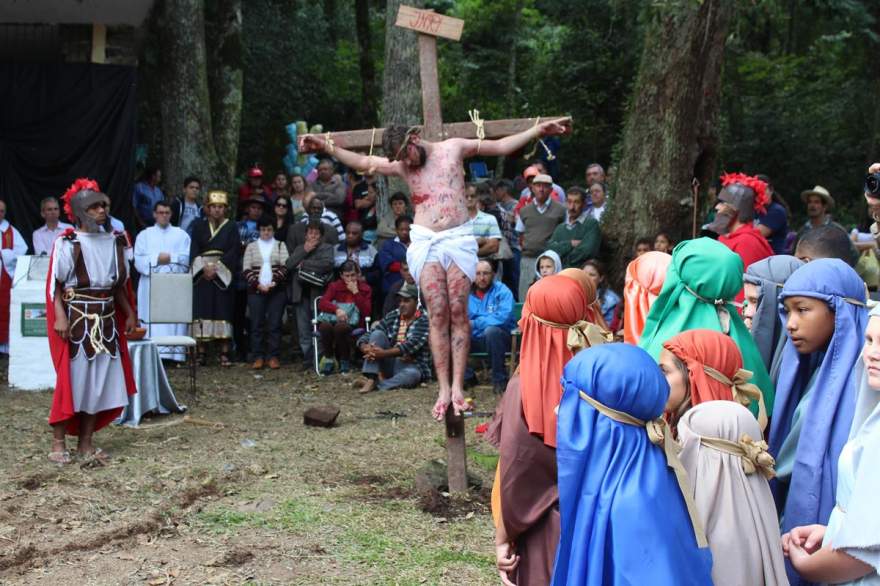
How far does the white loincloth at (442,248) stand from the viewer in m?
6.36

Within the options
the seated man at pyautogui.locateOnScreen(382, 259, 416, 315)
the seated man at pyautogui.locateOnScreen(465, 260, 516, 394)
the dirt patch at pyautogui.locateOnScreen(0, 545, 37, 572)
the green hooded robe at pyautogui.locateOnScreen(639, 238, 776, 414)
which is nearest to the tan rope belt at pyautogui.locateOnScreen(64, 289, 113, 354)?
the dirt patch at pyautogui.locateOnScreen(0, 545, 37, 572)

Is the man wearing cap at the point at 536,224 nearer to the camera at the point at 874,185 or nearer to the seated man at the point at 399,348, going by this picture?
the seated man at the point at 399,348

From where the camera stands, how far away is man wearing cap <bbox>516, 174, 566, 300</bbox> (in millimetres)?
11828

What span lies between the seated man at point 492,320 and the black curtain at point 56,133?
15.7ft

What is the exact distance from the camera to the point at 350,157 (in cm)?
646

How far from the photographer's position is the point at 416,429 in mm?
9234

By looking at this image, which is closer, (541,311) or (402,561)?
(541,311)

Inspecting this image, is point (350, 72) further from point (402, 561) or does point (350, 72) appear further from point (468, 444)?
point (402, 561)

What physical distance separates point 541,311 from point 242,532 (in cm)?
305

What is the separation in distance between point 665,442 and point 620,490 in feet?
0.67

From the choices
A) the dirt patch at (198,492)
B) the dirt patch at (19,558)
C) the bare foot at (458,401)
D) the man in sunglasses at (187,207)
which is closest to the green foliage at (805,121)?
the man in sunglasses at (187,207)

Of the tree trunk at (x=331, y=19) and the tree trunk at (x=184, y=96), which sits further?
the tree trunk at (x=331, y=19)

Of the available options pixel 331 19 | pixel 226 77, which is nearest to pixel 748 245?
pixel 226 77

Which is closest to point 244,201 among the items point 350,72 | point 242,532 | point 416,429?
point 416,429
